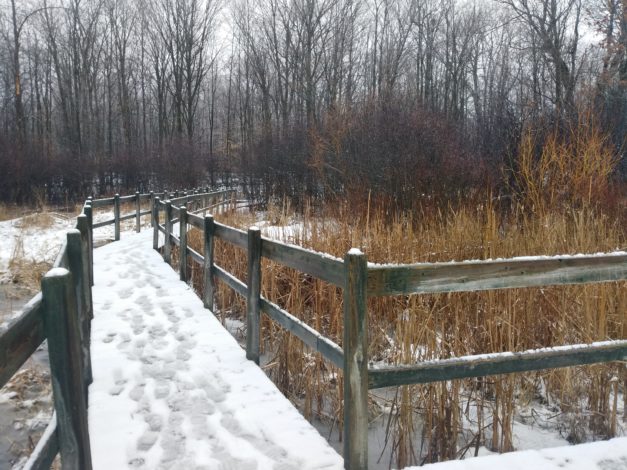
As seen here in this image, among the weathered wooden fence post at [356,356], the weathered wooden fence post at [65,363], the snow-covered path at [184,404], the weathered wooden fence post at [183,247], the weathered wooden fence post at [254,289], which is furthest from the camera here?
the weathered wooden fence post at [183,247]

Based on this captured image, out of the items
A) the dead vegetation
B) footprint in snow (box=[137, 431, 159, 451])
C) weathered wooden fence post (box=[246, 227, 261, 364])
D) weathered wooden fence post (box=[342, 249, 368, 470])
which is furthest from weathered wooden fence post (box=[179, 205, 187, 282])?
weathered wooden fence post (box=[342, 249, 368, 470])

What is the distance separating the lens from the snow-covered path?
2.79 m

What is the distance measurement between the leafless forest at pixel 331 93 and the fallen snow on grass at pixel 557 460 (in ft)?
23.6

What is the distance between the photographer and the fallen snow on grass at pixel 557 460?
8.60 ft

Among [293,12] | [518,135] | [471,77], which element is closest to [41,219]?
[518,135]

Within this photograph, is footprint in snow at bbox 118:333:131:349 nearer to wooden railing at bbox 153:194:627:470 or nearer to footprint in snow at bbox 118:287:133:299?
footprint in snow at bbox 118:287:133:299

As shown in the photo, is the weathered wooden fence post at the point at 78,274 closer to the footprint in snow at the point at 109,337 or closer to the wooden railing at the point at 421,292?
the footprint in snow at the point at 109,337

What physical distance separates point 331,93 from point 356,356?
29.0 metres

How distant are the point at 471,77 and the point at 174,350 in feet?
140

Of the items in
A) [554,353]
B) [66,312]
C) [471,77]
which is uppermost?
[471,77]

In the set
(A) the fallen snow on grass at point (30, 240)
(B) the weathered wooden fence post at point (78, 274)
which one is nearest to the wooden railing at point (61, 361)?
(B) the weathered wooden fence post at point (78, 274)

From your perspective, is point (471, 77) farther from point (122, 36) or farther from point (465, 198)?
point (465, 198)

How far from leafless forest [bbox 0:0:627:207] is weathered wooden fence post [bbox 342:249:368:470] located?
7646 mm

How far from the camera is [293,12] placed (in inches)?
1197
